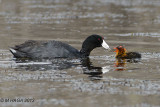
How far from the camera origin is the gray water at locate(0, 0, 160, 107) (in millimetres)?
8086

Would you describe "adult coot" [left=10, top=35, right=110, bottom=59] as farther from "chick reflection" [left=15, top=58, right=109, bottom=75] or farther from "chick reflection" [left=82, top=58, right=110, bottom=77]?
"chick reflection" [left=82, top=58, right=110, bottom=77]

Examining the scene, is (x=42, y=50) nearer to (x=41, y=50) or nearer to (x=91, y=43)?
(x=41, y=50)

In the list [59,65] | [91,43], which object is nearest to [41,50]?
[59,65]

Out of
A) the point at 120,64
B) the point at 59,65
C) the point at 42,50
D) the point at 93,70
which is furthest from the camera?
the point at 42,50

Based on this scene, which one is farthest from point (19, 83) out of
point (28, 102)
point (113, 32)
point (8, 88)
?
point (113, 32)

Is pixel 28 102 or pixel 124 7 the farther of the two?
pixel 124 7

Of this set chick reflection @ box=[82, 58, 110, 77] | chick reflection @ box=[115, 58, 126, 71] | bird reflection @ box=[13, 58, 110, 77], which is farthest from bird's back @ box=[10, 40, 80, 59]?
chick reflection @ box=[115, 58, 126, 71]

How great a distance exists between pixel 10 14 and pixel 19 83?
16230 millimetres

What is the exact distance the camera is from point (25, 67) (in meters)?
11.2

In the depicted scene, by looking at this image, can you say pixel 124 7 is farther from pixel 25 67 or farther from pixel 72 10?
pixel 25 67

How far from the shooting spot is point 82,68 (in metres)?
11.2

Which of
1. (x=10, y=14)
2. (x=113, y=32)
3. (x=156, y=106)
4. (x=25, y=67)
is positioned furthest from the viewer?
(x=10, y=14)

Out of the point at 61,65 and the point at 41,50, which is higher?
the point at 41,50

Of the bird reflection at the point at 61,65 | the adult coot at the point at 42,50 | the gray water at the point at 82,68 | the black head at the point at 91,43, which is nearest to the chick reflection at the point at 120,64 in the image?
the gray water at the point at 82,68
